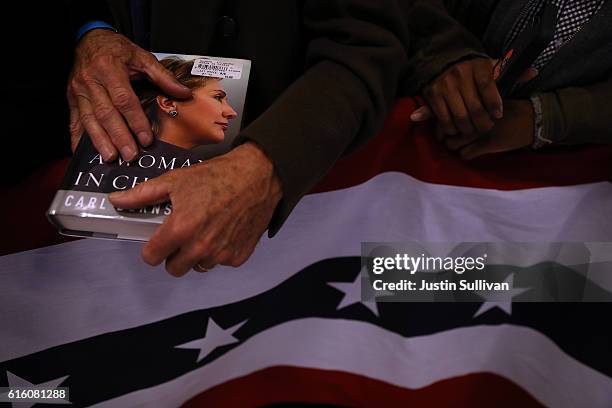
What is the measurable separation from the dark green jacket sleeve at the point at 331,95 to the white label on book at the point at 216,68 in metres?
0.10

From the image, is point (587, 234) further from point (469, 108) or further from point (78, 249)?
point (78, 249)

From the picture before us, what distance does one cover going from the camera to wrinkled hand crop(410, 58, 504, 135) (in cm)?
85

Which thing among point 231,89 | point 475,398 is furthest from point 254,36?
point 475,398

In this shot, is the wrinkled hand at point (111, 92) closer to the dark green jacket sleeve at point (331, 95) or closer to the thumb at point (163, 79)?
the thumb at point (163, 79)

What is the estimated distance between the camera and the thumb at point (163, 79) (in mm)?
734

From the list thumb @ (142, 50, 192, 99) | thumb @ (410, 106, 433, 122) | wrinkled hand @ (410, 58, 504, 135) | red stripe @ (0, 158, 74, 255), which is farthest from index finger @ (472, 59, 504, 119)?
red stripe @ (0, 158, 74, 255)

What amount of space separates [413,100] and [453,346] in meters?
0.62

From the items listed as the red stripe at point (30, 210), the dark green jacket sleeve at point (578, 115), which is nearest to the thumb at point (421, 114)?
the dark green jacket sleeve at point (578, 115)

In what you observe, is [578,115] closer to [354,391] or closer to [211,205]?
[211,205]

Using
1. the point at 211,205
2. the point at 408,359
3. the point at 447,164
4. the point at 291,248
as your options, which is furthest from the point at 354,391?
the point at 211,205

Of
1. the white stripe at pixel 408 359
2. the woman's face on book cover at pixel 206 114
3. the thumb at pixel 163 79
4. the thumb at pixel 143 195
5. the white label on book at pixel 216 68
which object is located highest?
the white label on book at pixel 216 68

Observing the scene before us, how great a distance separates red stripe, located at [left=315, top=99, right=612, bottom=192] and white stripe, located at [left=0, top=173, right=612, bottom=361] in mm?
20

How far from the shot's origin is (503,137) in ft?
2.88

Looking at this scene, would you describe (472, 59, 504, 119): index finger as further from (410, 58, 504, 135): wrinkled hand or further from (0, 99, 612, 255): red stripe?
(0, 99, 612, 255): red stripe
